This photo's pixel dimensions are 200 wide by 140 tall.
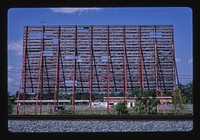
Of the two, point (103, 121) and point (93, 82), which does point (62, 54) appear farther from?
point (103, 121)

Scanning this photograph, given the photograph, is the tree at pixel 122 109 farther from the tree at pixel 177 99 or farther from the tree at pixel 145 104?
the tree at pixel 177 99

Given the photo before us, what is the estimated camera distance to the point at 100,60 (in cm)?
1748

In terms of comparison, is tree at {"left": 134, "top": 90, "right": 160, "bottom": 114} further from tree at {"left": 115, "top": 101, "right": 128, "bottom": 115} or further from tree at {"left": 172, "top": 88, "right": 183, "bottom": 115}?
tree at {"left": 172, "top": 88, "right": 183, "bottom": 115}

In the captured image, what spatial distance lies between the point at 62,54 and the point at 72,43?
946mm

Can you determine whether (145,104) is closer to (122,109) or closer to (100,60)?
(122,109)

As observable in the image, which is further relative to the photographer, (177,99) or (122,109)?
(177,99)

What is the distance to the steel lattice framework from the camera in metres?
17.2

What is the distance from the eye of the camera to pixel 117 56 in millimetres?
17578

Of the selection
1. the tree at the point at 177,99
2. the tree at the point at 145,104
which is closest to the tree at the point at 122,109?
the tree at the point at 145,104

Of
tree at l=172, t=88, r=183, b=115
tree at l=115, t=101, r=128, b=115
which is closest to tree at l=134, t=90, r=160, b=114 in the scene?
tree at l=115, t=101, r=128, b=115

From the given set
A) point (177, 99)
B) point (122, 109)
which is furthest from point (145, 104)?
point (177, 99)

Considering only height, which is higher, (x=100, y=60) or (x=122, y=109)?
(x=100, y=60)

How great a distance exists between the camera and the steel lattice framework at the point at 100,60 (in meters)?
17.2
